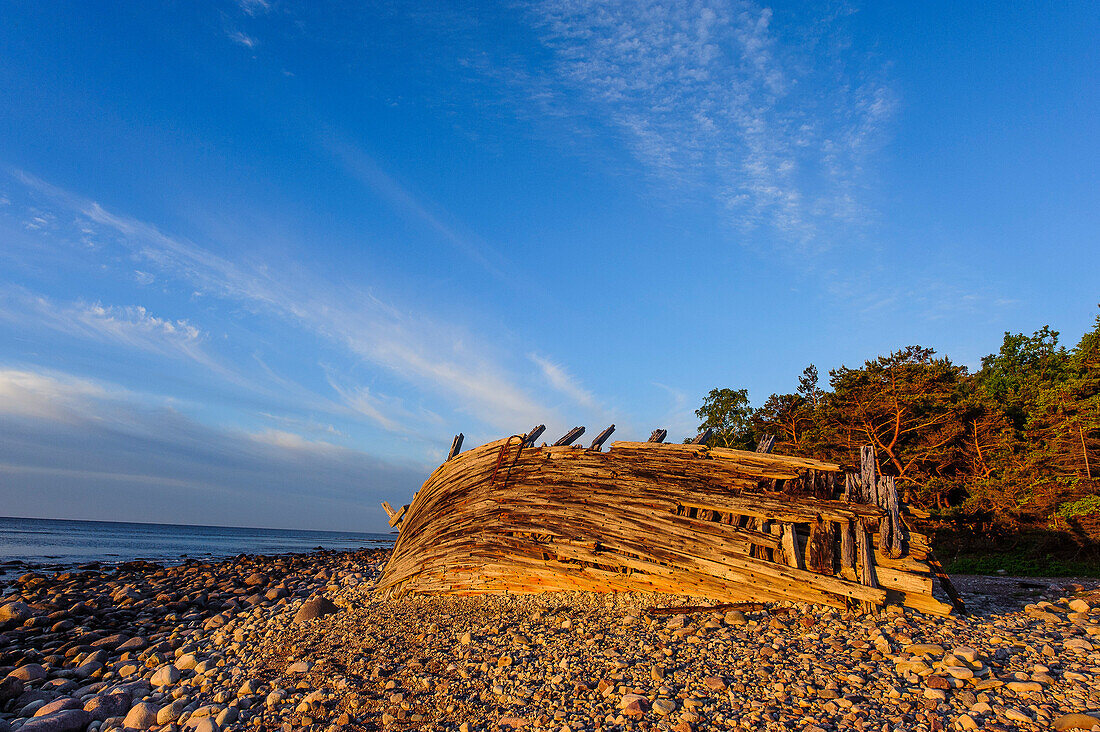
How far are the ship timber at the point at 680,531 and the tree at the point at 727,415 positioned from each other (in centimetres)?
2259

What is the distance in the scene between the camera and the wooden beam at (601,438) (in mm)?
9242

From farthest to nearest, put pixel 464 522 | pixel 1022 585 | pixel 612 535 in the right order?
pixel 1022 585, pixel 464 522, pixel 612 535

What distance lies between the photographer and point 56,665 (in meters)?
8.57

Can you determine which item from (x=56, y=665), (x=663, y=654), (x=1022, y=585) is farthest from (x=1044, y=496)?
(x=56, y=665)

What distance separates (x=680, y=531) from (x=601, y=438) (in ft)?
7.24

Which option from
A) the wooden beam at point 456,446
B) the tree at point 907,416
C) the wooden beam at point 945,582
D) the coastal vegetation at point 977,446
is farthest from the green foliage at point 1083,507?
the wooden beam at point 456,446

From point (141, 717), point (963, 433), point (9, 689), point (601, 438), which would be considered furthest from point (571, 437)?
point (963, 433)

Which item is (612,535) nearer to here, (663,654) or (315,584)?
(663,654)

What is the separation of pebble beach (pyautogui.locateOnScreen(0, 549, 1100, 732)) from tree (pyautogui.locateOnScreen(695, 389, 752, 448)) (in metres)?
21.2

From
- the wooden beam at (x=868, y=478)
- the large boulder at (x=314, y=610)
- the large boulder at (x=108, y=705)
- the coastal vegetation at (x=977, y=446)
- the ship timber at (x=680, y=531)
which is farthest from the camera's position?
the coastal vegetation at (x=977, y=446)

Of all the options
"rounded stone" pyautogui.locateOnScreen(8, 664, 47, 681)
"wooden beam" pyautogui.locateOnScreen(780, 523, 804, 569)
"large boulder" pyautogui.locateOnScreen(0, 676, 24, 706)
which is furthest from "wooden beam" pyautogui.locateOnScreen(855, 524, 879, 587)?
"rounded stone" pyautogui.locateOnScreen(8, 664, 47, 681)

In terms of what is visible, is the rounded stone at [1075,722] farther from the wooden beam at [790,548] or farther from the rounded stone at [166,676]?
the rounded stone at [166,676]

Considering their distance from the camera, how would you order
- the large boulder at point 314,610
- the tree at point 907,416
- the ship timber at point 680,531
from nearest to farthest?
the ship timber at point 680,531
the large boulder at point 314,610
the tree at point 907,416

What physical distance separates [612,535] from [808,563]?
2722 mm
